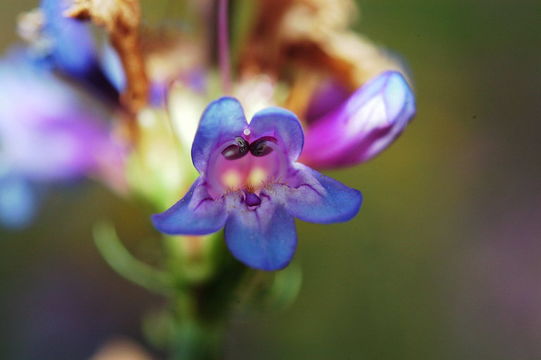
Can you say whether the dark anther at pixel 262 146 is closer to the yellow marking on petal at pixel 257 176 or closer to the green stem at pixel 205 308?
the yellow marking on petal at pixel 257 176

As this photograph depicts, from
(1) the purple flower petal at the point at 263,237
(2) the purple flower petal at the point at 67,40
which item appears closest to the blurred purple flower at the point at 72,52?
(2) the purple flower petal at the point at 67,40

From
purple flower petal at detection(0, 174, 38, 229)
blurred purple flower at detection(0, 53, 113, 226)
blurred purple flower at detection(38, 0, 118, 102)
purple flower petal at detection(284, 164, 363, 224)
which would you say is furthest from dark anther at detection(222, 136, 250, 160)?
purple flower petal at detection(0, 174, 38, 229)

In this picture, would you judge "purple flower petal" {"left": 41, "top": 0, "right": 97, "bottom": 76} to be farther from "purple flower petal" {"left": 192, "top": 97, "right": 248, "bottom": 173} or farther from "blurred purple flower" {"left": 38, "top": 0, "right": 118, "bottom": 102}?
"purple flower petal" {"left": 192, "top": 97, "right": 248, "bottom": 173}

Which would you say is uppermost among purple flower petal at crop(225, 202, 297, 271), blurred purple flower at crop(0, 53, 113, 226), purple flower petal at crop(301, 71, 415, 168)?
blurred purple flower at crop(0, 53, 113, 226)

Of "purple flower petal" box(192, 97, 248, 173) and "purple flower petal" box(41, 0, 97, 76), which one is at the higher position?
"purple flower petal" box(41, 0, 97, 76)

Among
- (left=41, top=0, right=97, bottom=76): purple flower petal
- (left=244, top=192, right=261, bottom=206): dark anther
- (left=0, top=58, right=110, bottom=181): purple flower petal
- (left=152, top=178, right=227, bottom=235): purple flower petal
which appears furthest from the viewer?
(left=0, top=58, right=110, bottom=181): purple flower petal

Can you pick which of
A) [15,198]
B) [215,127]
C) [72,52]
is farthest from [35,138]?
[215,127]

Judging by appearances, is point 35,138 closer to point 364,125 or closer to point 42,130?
point 42,130

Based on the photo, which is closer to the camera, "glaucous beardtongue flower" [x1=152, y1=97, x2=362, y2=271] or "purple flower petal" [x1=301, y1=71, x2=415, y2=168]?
"glaucous beardtongue flower" [x1=152, y1=97, x2=362, y2=271]
